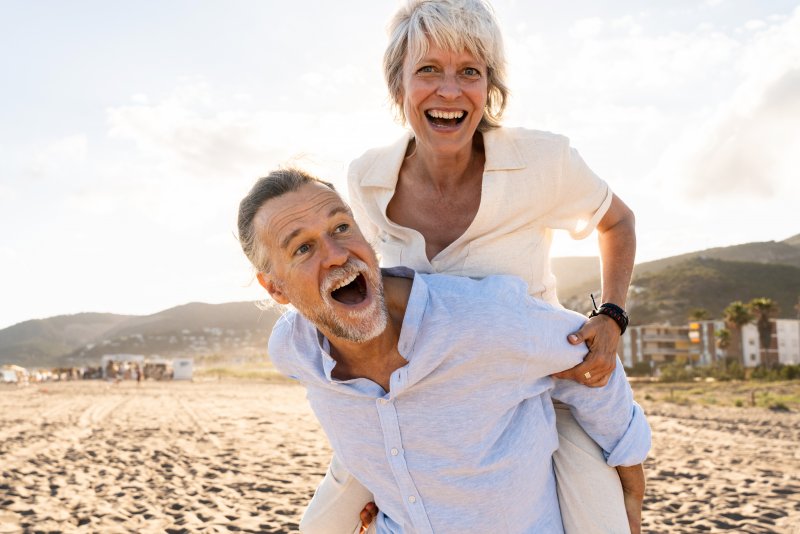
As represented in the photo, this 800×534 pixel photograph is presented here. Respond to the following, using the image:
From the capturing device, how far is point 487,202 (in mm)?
2918

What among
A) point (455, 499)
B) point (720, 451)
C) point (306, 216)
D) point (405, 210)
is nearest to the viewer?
point (455, 499)

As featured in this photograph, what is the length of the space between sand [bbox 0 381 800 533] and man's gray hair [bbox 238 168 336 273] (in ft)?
19.1

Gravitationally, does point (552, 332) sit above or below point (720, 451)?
above

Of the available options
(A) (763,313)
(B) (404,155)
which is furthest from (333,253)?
(A) (763,313)

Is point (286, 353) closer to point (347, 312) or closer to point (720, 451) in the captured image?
point (347, 312)

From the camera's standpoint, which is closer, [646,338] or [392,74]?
[392,74]

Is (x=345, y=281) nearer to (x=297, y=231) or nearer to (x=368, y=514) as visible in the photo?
(x=297, y=231)

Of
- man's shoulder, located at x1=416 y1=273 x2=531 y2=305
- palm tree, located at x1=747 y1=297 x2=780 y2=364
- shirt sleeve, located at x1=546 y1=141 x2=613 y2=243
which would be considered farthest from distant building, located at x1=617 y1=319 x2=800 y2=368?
man's shoulder, located at x1=416 y1=273 x2=531 y2=305

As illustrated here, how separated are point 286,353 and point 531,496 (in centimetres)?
117

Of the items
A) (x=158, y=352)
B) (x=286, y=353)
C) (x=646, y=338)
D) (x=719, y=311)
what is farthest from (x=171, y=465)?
(x=158, y=352)

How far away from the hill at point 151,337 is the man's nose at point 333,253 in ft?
447

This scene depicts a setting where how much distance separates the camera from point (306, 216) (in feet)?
9.06

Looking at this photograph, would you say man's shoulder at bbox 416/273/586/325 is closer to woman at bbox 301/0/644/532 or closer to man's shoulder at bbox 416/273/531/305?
man's shoulder at bbox 416/273/531/305

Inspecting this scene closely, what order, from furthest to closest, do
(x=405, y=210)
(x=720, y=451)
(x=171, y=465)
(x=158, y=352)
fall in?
(x=158, y=352) → (x=720, y=451) → (x=171, y=465) → (x=405, y=210)
